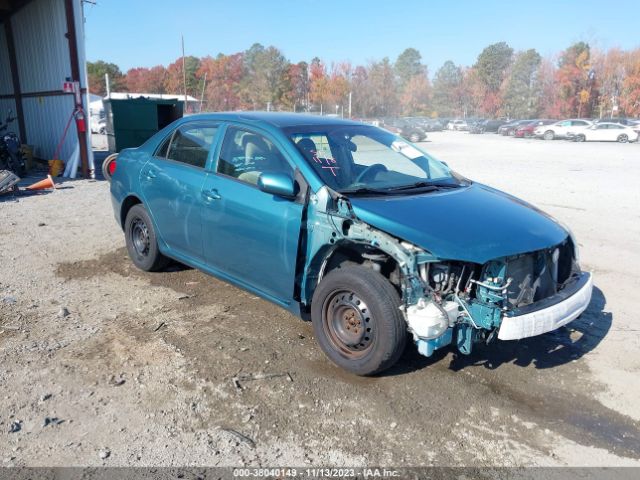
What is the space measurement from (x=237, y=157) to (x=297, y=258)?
3.86 ft

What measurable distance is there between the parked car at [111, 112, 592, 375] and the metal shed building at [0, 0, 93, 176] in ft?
29.4

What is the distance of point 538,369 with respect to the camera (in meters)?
3.86

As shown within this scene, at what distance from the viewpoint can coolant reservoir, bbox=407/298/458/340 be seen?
10.4 ft

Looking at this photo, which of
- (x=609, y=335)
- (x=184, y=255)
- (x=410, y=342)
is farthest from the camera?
(x=184, y=255)

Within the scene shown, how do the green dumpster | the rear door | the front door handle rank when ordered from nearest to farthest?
the front door handle
the rear door
the green dumpster

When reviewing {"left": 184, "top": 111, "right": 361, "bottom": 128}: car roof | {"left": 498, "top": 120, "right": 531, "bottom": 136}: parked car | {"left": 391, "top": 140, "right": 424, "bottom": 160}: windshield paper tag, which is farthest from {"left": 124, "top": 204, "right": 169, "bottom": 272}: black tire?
{"left": 498, "top": 120, "right": 531, "bottom": 136}: parked car

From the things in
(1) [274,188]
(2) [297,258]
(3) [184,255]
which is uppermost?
(1) [274,188]

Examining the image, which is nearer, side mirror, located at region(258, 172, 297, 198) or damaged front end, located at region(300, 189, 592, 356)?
damaged front end, located at region(300, 189, 592, 356)

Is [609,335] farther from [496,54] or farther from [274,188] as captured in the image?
[496,54]

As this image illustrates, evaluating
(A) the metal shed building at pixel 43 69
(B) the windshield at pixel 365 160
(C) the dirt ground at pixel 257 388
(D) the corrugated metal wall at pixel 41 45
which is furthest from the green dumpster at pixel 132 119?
(B) the windshield at pixel 365 160

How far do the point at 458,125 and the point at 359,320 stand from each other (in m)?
56.4

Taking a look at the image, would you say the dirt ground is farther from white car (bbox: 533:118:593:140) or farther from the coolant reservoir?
white car (bbox: 533:118:593:140)

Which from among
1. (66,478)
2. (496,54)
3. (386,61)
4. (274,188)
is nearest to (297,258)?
(274,188)

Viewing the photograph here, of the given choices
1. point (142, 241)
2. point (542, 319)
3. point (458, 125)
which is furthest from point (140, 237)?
point (458, 125)
